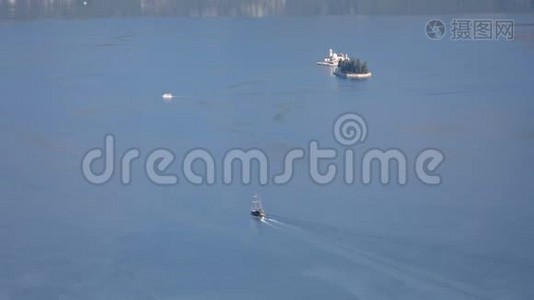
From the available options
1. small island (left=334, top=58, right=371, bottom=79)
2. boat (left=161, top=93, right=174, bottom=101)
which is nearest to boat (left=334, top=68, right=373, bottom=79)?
small island (left=334, top=58, right=371, bottom=79)

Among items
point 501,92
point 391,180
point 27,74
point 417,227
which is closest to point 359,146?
point 391,180

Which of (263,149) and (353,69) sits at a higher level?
(353,69)

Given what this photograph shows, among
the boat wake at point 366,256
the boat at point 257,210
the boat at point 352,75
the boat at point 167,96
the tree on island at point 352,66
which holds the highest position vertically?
the tree on island at point 352,66

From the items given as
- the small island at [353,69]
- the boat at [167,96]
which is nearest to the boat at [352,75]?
the small island at [353,69]

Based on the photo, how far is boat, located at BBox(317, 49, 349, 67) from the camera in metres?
2.97

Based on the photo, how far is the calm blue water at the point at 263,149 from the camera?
7.88 feet

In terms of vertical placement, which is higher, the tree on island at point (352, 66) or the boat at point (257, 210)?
the tree on island at point (352, 66)

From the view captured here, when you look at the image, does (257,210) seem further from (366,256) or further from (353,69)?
(353,69)

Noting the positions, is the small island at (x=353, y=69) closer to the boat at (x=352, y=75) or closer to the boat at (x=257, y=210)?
the boat at (x=352, y=75)

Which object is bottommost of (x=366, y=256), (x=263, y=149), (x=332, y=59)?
(x=366, y=256)

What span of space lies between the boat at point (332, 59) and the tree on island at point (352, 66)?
16mm

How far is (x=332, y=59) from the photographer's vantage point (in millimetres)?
2982

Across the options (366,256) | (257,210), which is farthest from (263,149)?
(366,256)

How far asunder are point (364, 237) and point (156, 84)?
0.82 metres
